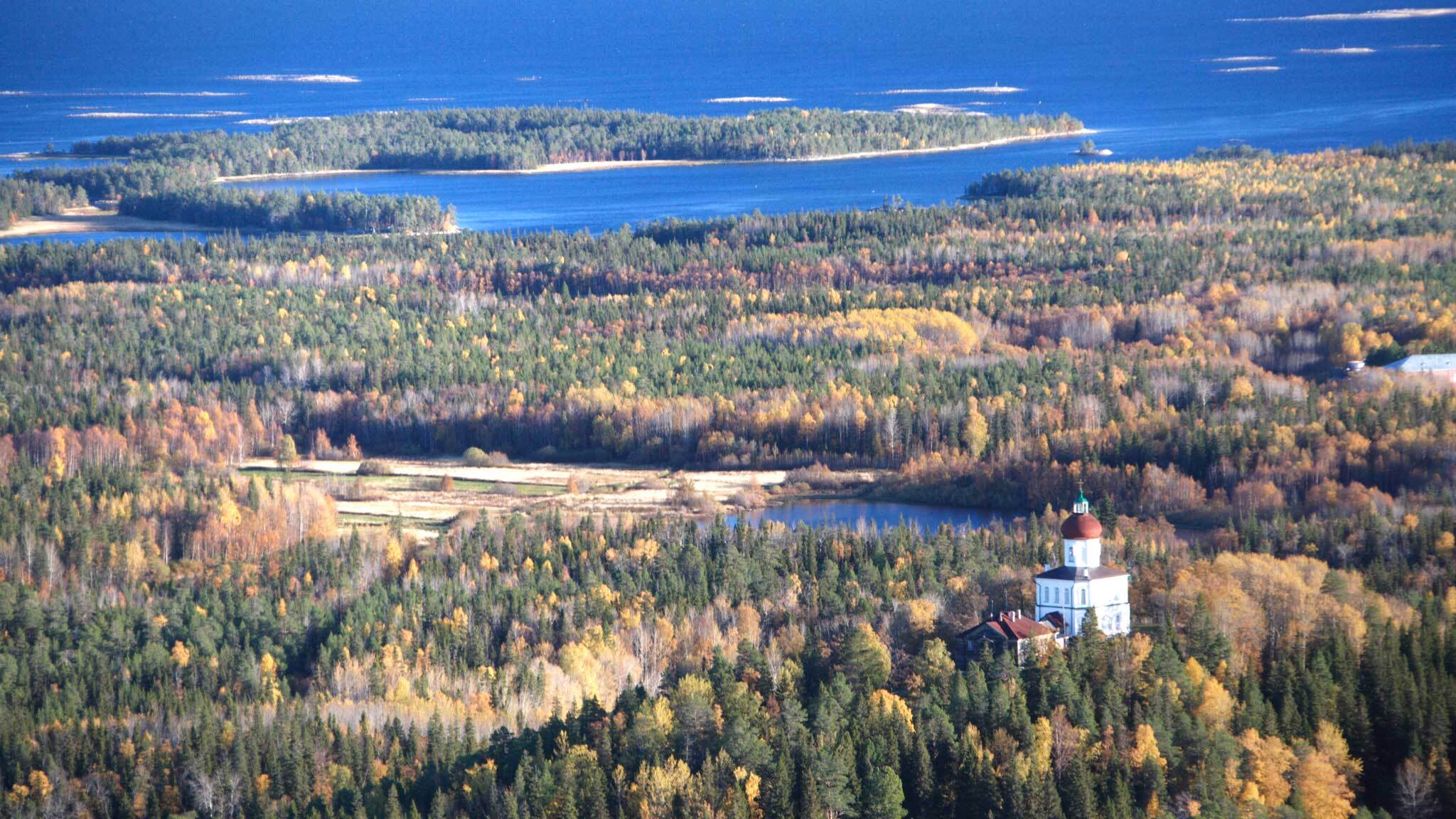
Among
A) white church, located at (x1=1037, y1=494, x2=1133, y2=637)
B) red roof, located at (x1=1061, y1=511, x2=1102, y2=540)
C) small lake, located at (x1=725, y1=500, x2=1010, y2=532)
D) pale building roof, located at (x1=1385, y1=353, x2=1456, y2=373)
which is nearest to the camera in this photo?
red roof, located at (x1=1061, y1=511, x2=1102, y2=540)

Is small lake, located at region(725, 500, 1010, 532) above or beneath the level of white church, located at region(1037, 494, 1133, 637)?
beneath

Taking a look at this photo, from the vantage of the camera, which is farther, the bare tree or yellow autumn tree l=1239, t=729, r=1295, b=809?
the bare tree

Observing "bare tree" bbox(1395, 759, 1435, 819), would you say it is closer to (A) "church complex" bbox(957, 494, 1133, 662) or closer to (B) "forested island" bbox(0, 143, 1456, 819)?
(B) "forested island" bbox(0, 143, 1456, 819)

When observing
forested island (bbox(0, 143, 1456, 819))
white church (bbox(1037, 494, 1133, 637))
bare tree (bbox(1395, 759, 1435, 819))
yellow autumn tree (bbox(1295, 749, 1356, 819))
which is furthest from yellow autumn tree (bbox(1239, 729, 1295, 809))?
white church (bbox(1037, 494, 1133, 637))

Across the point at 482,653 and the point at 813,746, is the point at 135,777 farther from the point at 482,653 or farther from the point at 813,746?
the point at 813,746

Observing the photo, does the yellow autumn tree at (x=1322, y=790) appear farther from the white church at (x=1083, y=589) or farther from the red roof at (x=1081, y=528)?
the red roof at (x=1081, y=528)

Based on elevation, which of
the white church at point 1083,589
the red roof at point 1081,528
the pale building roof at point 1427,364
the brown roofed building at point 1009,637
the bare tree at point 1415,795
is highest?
the pale building roof at point 1427,364

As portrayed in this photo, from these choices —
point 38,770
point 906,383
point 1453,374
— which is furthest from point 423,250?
point 38,770

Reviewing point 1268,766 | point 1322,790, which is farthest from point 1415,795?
point 1268,766

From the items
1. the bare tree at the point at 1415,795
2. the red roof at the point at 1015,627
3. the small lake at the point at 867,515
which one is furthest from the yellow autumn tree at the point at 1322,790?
the small lake at the point at 867,515
